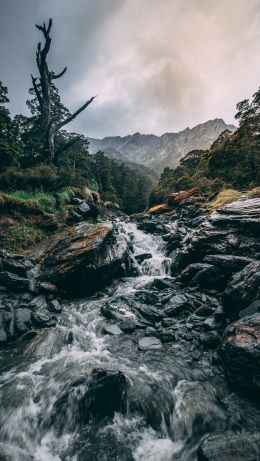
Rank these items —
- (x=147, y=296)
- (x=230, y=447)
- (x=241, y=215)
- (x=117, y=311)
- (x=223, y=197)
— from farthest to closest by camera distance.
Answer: (x=223, y=197) < (x=241, y=215) < (x=147, y=296) < (x=117, y=311) < (x=230, y=447)

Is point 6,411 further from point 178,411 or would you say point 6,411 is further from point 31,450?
point 178,411

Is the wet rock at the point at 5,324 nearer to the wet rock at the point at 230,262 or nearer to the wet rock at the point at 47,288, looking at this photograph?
the wet rock at the point at 47,288

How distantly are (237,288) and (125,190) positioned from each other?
37715mm

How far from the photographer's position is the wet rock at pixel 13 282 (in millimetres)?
9000

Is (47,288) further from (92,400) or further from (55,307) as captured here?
(92,400)

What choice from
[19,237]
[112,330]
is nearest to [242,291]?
[112,330]

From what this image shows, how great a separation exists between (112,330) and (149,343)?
128 cm

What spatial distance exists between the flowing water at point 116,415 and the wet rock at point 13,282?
2392mm

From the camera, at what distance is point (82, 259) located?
34.0ft

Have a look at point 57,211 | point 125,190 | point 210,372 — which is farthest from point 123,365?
point 125,190

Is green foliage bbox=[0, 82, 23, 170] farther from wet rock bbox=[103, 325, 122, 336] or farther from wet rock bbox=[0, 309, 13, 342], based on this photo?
wet rock bbox=[103, 325, 122, 336]

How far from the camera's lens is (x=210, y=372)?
5902mm

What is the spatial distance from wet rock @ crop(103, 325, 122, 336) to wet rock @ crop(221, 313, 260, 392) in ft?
10.4

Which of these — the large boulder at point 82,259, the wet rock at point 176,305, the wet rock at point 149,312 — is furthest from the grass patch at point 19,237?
the wet rock at point 176,305
